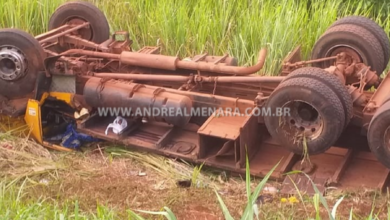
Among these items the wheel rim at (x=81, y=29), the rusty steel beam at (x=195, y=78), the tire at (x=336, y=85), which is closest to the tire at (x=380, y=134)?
the tire at (x=336, y=85)

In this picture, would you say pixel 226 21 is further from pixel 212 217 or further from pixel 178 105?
pixel 212 217

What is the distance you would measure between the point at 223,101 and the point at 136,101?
758 millimetres

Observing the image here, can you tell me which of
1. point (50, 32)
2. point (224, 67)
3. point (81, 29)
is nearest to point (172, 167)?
point (224, 67)

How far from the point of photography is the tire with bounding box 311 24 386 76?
552cm

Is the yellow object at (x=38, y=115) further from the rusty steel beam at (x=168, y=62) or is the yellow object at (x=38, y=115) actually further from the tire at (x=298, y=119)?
the tire at (x=298, y=119)

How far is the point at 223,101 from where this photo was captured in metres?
5.32

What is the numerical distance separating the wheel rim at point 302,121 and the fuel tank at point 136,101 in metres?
0.93

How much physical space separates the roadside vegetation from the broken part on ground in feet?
0.54

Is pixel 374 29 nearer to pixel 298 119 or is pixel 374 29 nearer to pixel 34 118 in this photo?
pixel 298 119

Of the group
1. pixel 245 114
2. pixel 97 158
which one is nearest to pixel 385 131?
pixel 245 114

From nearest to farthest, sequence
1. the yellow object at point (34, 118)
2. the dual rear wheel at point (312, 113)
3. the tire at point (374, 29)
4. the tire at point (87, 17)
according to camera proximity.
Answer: the dual rear wheel at point (312, 113) → the tire at point (374, 29) → the yellow object at point (34, 118) → the tire at point (87, 17)

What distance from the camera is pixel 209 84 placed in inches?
224

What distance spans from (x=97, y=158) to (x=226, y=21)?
268cm

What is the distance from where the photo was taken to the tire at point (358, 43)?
5.52 meters
